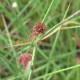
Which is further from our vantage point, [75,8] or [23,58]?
[75,8]

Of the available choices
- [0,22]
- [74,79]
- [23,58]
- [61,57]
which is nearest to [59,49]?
[61,57]

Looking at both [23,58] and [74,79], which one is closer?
[23,58]

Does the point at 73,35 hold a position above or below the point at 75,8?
below

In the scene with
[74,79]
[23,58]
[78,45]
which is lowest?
[74,79]

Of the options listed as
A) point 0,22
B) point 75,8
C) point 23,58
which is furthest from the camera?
point 0,22

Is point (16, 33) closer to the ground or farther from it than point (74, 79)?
farther from it

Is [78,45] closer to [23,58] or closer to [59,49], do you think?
[59,49]

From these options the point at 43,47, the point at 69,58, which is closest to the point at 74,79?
the point at 69,58

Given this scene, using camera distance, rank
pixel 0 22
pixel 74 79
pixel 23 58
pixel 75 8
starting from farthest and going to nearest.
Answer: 1. pixel 0 22
2. pixel 75 8
3. pixel 74 79
4. pixel 23 58

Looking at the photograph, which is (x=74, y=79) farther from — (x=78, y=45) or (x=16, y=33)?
(x=16, y=33)
